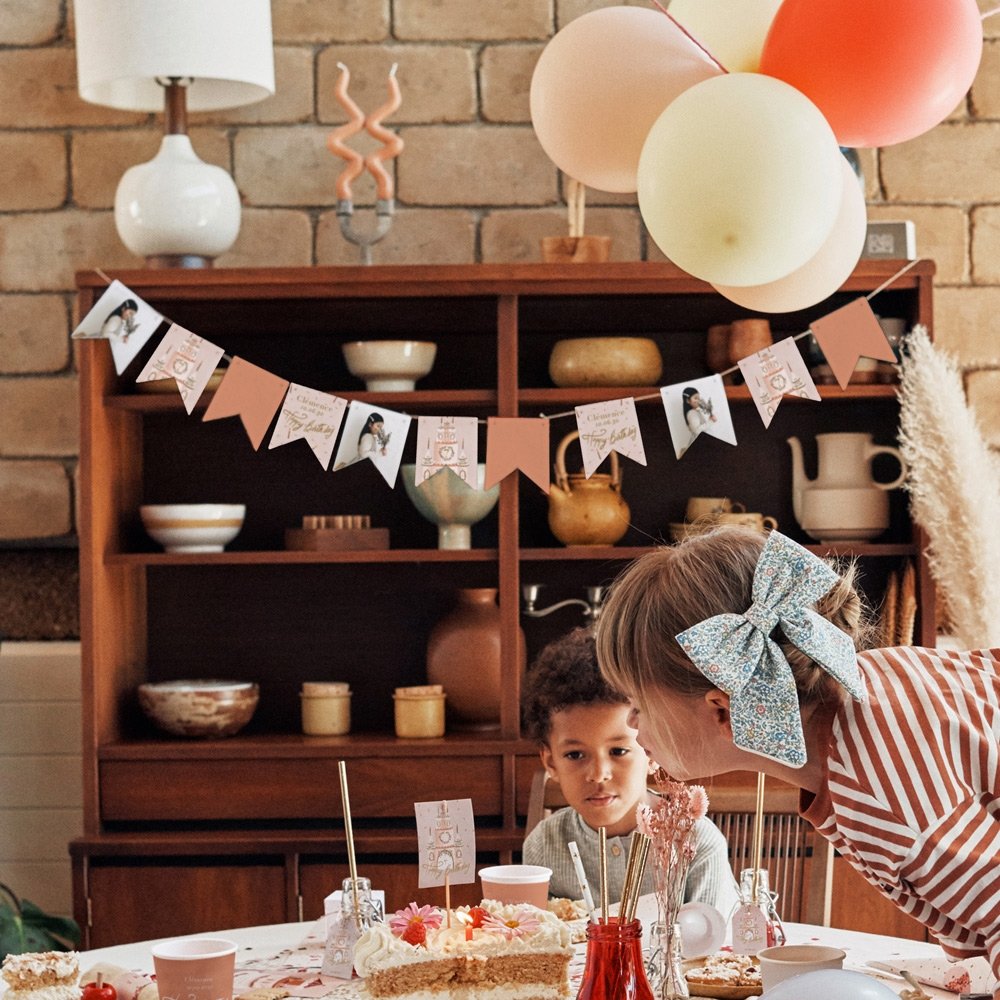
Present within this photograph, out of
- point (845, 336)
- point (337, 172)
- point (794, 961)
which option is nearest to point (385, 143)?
point (337, 172)

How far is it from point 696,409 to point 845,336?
304 mm

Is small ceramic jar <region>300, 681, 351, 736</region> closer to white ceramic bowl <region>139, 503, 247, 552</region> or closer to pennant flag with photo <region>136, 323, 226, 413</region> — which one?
white ceramic bowl <region>139, 503, 247, 552</region>

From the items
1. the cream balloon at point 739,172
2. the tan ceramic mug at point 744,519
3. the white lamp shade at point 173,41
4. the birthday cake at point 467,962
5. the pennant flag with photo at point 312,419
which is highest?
the white lamp shade at point 173,41

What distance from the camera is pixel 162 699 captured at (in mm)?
2662

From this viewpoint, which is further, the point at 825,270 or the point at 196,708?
the point at 196,708

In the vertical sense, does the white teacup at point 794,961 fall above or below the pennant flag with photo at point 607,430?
below

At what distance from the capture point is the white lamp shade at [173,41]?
261cm

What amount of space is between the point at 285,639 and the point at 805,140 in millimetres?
1809

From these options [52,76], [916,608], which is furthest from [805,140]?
[52,76]

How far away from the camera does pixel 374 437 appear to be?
257 cm

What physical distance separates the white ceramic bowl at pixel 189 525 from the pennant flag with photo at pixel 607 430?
73cm

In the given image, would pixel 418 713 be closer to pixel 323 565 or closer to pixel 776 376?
A: pixel 323 565

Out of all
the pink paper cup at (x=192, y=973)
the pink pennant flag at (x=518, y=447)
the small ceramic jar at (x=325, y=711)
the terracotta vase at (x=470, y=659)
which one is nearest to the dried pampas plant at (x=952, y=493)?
the pink pennant flag at (x=518, y=447)

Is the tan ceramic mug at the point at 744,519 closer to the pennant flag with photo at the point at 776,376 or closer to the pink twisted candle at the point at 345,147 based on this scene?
the pennant flag with photo at the point at 776,376
